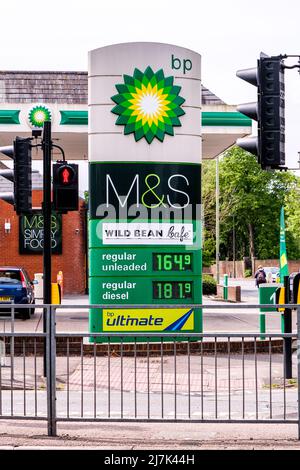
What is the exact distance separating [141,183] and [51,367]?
9.81 meters

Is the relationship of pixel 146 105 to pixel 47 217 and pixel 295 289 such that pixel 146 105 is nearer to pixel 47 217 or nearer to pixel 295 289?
pixel 47 217

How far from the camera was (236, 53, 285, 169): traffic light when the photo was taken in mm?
11109

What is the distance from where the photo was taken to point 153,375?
32.4ft

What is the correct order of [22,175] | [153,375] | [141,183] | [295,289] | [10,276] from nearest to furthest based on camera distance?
1. [153,375]
2. [295,289]
3. [22,175]
4. [141,183]
5. [10,276]

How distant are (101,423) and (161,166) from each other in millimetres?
9518

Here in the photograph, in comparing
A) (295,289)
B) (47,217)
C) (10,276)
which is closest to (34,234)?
(10,276)

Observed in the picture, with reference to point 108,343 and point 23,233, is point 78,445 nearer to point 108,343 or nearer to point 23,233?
point 108,343

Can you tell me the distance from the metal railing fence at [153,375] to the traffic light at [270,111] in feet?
7.37

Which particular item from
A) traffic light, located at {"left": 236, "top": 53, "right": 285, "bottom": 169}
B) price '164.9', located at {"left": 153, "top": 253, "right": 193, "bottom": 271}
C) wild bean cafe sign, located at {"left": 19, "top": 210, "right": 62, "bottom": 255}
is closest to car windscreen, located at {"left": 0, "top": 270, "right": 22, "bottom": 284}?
price '164.9', located at {"left": 153, "top": 253, "right": 193, "bottom": 271}

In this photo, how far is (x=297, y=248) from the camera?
331 ft

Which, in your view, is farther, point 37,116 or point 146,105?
point 37,116

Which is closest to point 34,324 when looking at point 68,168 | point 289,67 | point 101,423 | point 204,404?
point 101,423

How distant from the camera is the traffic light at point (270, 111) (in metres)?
11.1

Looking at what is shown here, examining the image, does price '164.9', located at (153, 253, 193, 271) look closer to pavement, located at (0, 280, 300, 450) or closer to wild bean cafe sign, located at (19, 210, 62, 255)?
pavement, located at (0, 280, 300, 450)
